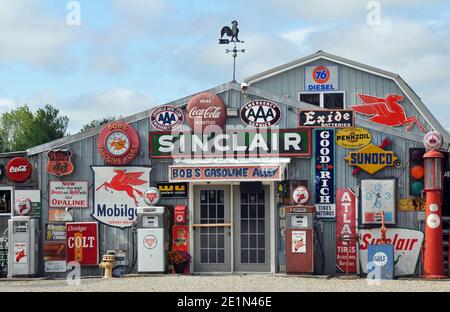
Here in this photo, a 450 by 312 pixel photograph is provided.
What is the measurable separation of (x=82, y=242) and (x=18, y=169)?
238 centimetres

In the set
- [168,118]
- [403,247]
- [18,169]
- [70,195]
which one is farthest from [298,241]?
[18,169]

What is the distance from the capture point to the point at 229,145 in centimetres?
2211

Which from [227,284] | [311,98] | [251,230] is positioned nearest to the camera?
[227,284]

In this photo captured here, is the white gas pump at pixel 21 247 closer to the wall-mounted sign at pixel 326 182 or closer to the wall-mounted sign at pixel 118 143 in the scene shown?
the wall-mounted sign at pixel 118 143

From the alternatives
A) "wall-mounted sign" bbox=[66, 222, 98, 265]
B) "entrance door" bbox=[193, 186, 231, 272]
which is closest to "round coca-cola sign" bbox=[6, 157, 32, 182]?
"wall-mounted sign" bbox=[66, 222, 98, 265]

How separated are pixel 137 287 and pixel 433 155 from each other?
7.18 meters

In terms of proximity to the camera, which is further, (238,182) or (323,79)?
(323,79)

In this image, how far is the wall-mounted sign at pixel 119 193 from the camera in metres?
22.4

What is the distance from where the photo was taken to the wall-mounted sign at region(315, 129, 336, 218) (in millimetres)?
21719

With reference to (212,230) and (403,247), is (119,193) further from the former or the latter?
(403,247)

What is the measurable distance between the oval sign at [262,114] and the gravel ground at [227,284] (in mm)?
3584

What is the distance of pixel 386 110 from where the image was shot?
30.0m

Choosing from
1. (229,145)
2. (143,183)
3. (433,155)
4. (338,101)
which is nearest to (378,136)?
(433,155)

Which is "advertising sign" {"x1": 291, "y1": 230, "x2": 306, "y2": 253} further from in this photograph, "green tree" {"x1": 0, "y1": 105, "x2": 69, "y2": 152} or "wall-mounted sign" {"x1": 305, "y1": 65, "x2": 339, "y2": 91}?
"green tree" {"x1": 0, "y1": 105, "x2": 69, "y2": 152}
